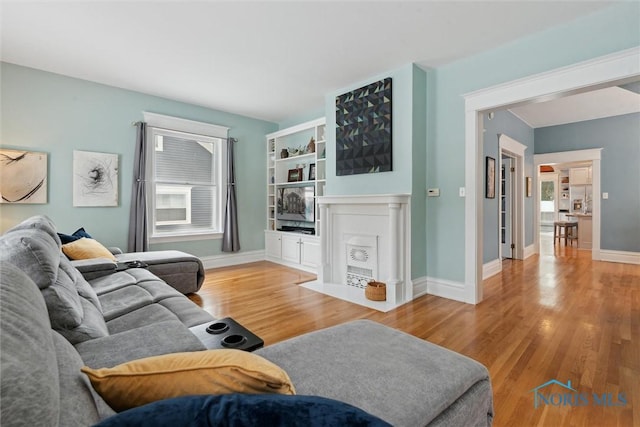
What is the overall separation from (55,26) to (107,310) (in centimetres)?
274

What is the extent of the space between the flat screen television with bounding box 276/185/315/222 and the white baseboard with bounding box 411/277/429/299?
2.12 metres

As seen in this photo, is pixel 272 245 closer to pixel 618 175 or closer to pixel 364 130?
pixel 364 130

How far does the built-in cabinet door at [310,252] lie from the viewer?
4801mm

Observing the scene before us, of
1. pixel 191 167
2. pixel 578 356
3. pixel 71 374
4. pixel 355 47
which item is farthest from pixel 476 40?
pixel 191 167

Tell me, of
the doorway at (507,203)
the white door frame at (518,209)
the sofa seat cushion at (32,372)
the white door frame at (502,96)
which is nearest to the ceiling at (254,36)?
the white door frame at (502,96)

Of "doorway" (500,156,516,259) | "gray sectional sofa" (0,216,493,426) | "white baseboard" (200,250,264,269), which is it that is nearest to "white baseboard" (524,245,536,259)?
"doorway" (500,156,516,259)

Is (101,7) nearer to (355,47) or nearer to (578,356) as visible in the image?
(355,47)

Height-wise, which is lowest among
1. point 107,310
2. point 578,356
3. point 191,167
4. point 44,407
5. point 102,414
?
point 578,356

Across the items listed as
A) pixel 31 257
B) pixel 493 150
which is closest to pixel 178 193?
pixel 31 257

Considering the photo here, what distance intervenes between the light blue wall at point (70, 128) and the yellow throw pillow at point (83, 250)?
3.72 feet

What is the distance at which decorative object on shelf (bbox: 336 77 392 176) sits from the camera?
3.63 m

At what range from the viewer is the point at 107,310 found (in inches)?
72.6

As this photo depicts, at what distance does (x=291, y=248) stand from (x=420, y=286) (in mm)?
2400

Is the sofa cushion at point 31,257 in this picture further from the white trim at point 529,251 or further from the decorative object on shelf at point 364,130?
the white trim at point 529,251
